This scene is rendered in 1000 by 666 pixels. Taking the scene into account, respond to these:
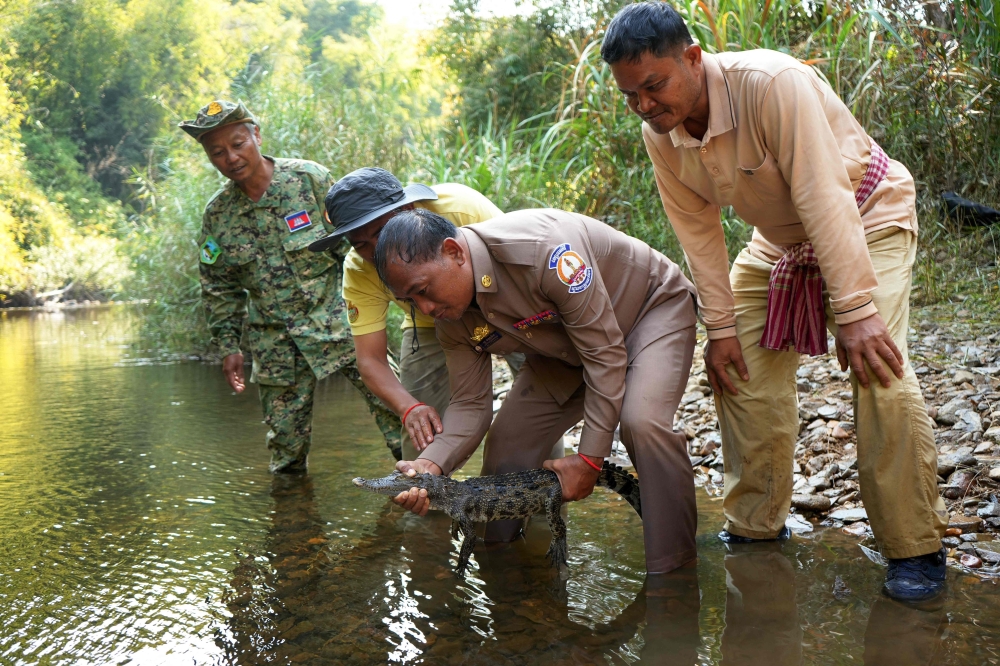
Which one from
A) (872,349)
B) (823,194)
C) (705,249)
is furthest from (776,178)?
(872,349)

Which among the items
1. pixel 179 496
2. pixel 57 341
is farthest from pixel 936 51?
pixel 57 341

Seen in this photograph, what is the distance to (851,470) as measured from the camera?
417 cm

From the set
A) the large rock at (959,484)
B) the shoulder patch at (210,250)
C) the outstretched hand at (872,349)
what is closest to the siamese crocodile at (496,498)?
the outstretched hand at (872,349)

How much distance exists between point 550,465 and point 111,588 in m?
1.98

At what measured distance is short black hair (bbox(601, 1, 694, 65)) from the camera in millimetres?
2740

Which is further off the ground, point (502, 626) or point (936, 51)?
point (936, 51)

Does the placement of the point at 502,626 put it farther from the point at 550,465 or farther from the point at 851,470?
the point at 851,470

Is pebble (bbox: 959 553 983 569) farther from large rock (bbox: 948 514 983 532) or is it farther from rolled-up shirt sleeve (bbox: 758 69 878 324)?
rolled-up shirt sleeve (bbox: 758 69 878 324)

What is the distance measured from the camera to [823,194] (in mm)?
2752

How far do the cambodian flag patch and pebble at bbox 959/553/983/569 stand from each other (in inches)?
154

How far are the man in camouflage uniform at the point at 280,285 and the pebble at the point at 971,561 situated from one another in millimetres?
3139

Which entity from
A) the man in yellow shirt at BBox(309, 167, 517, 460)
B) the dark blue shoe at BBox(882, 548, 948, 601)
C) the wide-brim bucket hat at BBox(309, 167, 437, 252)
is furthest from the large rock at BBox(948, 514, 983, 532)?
the wide-brim bucket hat at BBox(309, 167, 437, 252)

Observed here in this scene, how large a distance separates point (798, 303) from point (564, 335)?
3.04 feet

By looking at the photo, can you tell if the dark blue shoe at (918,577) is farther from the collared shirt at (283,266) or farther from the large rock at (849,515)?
the collared shirt at (283,266)
